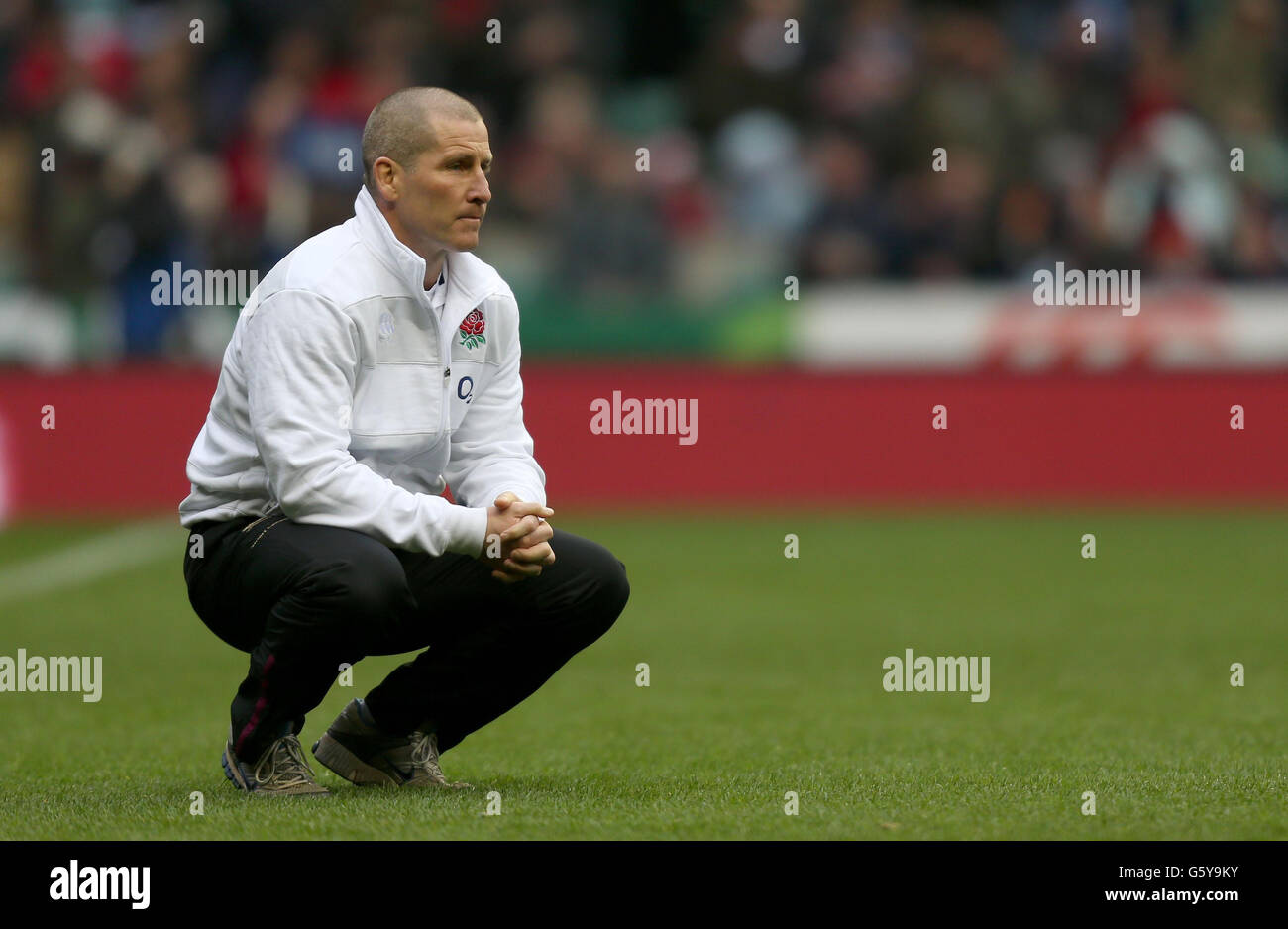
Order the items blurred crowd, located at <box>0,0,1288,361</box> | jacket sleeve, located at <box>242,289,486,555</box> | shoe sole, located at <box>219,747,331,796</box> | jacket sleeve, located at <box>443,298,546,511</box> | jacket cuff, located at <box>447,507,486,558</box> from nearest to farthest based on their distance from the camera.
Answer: jacket sleeve, located at <box>242,289,486,555</box>
jacket cuff, located at <box>447,507,486,558</box>
shoe sole, located at <box>219,747,331,796</box>
jacket sleeve, located at <box>443,298,546,511</box>
blurred crowd, located at <box>0,0,1288,361</box>

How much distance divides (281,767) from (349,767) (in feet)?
0.75

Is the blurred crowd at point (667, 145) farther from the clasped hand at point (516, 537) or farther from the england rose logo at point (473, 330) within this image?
the clasped hand at point (516, 537)

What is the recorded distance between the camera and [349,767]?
5477 mm

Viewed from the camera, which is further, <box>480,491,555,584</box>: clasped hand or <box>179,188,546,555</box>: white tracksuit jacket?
<box>480,491,555,584</box>: clasped hand

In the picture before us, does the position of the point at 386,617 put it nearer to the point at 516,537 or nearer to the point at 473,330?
the point at 516,537

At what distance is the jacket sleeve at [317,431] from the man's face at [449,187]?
13.2 inches

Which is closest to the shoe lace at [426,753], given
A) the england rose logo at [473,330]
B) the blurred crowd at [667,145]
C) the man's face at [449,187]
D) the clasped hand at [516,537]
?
the clasped hand at [516,537]

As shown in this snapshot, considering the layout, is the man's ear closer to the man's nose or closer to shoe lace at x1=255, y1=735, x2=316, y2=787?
the man's nose

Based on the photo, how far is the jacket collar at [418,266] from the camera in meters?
5.15

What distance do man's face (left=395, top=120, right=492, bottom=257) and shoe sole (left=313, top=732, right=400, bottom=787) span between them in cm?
137

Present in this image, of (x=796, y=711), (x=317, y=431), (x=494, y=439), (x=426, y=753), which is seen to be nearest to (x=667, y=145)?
(x=796, y=711)

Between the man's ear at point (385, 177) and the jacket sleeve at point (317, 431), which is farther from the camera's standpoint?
the man's ear at point (385, 177)

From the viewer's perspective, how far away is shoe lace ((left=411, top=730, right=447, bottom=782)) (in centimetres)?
547

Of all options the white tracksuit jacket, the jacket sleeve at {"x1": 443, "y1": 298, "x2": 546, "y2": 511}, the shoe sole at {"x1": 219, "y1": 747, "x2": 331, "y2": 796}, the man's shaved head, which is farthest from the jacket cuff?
the man's shaved head
